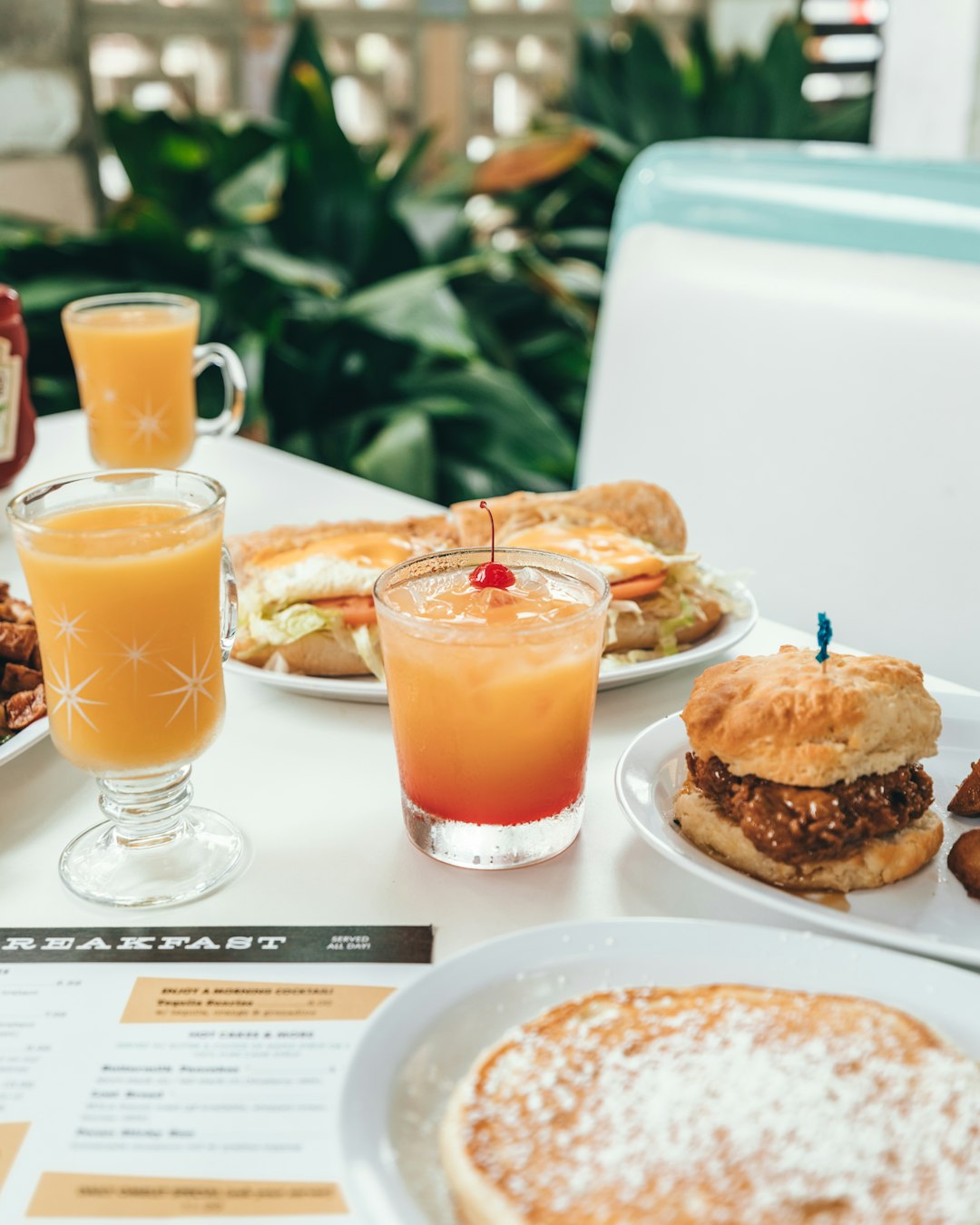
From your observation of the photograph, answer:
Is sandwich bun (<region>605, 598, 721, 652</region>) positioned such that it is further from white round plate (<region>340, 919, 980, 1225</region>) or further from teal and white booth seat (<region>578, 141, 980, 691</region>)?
teal and white booth seat (<region>578, 141, 980, 691</region>)

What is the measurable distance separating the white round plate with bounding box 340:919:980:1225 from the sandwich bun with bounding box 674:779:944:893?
0.33 feet

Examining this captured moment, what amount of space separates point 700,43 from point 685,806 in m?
4.98

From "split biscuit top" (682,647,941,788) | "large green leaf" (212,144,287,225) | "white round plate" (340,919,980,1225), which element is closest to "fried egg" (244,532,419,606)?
"split biscuit top" (682,647,941,788)

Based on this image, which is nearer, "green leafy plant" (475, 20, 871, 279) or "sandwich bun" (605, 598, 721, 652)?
"sandwich bun" (605, 598, 721, 652)

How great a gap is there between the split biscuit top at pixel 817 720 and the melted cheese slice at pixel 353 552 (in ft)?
1.59

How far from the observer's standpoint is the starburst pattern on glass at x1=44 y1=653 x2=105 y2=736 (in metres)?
0.93

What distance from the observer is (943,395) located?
188cm

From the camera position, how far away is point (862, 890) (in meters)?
0.88

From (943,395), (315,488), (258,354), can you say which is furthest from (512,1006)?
(258,354)

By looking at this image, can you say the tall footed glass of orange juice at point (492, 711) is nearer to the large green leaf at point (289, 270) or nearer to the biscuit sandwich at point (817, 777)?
the biscuit sandwich at point (817, 777)

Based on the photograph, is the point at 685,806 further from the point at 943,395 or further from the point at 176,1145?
the point at 943,395

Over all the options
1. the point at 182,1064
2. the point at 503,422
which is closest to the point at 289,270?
the point at 503,422

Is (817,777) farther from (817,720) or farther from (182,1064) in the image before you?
(182,1064)

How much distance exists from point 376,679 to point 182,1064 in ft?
1.78
